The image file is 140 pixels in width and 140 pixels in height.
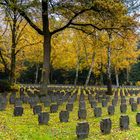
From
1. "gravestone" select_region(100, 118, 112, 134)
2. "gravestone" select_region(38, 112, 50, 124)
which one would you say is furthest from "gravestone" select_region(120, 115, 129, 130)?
"gravestone" select_region(38, 112, 50, 124)

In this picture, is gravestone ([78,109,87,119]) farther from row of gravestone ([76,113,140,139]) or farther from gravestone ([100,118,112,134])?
gravestone ([100,118,112,134])

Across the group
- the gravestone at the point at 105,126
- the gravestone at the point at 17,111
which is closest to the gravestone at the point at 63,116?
the gravestone at the point at 17,111

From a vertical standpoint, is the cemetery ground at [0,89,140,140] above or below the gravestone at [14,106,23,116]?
below

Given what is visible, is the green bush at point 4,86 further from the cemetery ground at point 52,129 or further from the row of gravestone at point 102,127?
the row of gravestone at point 102,127

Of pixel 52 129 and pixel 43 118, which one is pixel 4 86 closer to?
pixel 43 118

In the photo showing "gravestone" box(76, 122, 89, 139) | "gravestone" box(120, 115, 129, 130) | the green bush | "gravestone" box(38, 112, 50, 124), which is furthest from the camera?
the green bush

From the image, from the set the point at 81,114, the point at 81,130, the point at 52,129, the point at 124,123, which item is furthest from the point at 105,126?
the point at 81,114

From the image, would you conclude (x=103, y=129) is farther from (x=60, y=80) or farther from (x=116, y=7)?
(x=60, y=80)

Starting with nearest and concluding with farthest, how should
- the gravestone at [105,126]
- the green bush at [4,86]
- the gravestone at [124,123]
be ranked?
the gravestone at [105,126]
the gravestone at [124,123]
the green bush at [4,86]

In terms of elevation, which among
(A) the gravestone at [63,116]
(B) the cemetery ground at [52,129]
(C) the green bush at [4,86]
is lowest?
(B) the cemetery ground at [52,129]

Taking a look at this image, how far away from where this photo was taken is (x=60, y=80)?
2569 inches

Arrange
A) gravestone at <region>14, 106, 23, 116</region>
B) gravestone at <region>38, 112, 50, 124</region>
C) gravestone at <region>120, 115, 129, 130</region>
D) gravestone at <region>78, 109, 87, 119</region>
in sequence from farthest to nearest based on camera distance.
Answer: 1. gravestone at <region>14, 106, 23, 116</region>
2. gravestone at <region>78, 109, 87, 119</region>
3. gravestone at <region>38, 112, 50, 124</region>
4. gravestone at <region>120, 115, 129, 130</region>

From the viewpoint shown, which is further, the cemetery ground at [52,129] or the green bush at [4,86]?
the green bush at [4,86]

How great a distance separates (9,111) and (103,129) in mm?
6477
